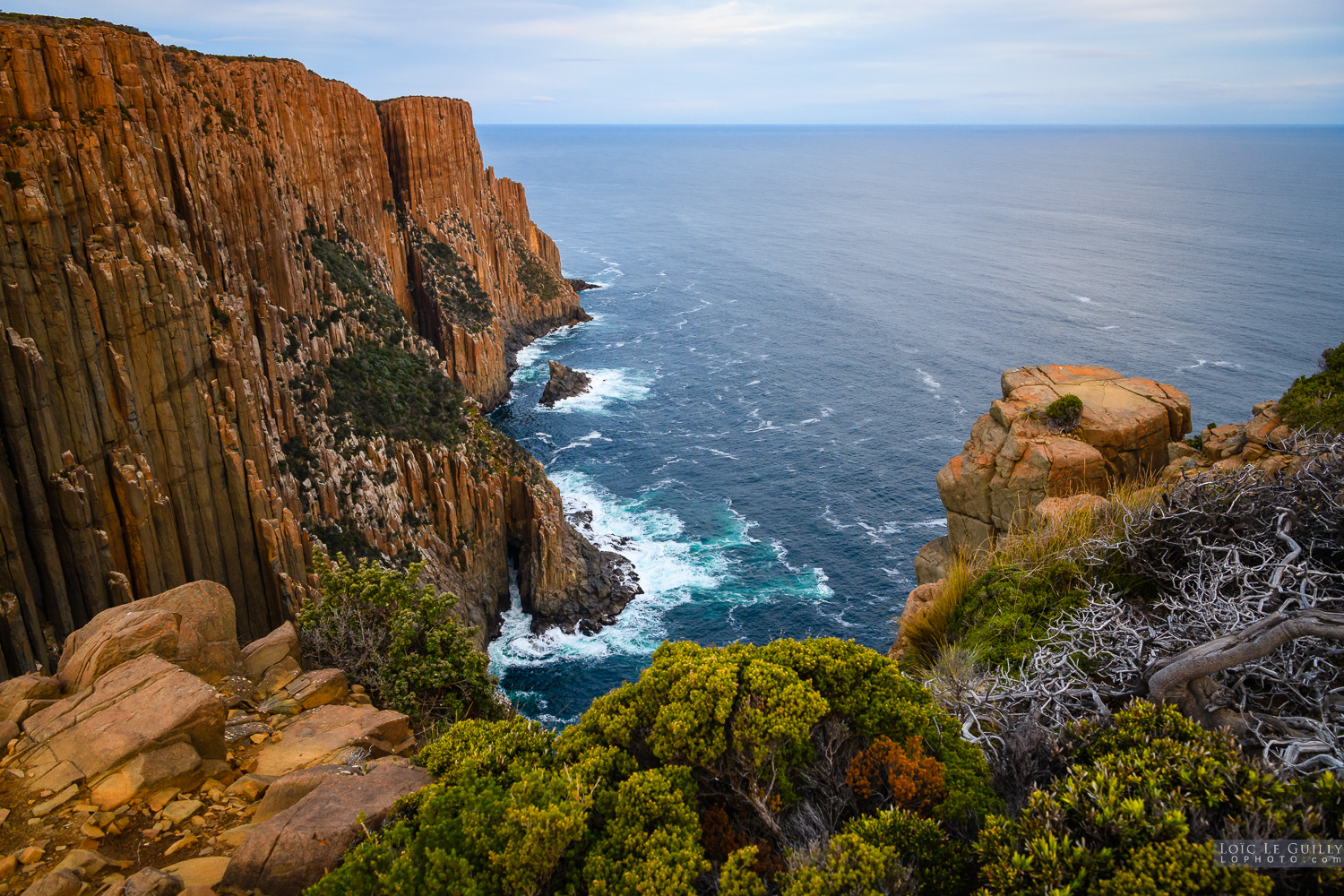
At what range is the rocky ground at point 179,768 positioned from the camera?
11766 mm

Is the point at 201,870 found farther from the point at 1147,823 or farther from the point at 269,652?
the point at 1147,823

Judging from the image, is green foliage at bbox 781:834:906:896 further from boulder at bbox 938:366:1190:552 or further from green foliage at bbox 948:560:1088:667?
boulder at bbox 938:366:1190:552

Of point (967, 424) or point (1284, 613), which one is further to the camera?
point (967, 424)

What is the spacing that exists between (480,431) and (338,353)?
1355cm

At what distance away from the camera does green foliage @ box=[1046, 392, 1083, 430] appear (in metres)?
29.4

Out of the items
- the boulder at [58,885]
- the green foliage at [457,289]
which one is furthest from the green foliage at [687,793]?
the green foliage at [457,289]

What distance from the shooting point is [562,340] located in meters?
127

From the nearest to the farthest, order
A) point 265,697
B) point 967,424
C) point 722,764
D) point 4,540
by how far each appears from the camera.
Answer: point 722,764 → point 265,697 → point 4,540 → point 967,424

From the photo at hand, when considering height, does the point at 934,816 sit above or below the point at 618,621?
above

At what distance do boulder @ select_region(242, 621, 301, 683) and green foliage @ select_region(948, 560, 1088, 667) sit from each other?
16.9 metres

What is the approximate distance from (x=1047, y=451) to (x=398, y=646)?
2383cm

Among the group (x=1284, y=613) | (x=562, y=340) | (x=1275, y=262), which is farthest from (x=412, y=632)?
(x=1275, y=262)

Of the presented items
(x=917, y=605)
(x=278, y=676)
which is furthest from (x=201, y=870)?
(x=917, y=605)

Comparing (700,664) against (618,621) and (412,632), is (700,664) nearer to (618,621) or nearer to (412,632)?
(412,632)
